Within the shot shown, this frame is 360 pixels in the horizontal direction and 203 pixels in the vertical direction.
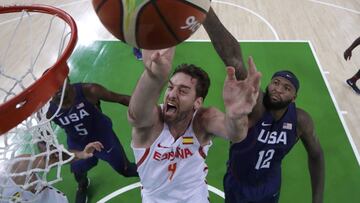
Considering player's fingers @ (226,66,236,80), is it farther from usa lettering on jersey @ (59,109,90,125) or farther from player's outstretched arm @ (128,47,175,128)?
usa lettering on jersey @ (59,109,90,125)

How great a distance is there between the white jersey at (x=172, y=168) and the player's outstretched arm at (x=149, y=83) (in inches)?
12.8

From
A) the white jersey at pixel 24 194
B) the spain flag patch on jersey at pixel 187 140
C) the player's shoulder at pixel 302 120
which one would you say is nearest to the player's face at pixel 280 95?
the player's shoulder at pixel 302 120

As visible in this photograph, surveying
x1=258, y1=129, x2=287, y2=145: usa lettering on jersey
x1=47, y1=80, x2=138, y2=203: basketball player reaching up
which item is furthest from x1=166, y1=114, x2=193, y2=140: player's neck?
x1=47, y1=80, x2=138, y2=203: basketball player reaching up

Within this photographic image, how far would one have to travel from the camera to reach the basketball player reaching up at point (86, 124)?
2797 millimetres

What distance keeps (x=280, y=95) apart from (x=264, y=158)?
1.54 ft

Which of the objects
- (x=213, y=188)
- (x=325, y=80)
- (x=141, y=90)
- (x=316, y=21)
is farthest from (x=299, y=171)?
(x=316, y=21)

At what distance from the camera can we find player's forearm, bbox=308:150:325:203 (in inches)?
101

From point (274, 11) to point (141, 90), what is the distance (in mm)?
6052

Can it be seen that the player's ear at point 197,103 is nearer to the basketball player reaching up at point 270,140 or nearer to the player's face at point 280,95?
the basketball player reaching up at point 270,140

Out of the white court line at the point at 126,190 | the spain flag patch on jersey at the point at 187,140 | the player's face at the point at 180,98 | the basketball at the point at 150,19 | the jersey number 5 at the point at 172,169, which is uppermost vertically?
the basketball at the point at 150,19

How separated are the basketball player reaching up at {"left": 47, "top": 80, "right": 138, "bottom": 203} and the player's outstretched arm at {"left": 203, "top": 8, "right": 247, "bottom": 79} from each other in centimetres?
121

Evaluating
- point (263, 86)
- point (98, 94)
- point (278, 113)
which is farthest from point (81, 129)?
point (263, 86)

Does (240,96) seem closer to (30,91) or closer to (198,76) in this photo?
(198,76)

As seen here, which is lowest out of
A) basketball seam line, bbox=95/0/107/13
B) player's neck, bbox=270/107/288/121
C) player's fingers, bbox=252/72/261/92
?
player's neck, bbox=270/107/288/121
